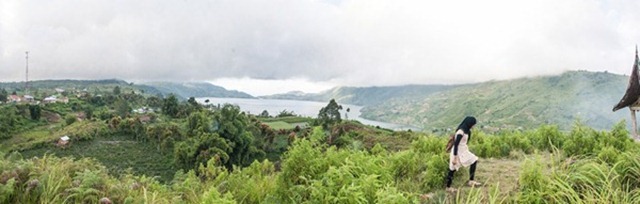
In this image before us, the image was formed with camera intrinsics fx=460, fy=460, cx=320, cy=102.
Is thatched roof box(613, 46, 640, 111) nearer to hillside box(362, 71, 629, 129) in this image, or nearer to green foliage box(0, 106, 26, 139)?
green foliage box(0, 106, 26, 139)

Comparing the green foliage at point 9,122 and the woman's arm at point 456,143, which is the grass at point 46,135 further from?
the woman's arm at point 456,143

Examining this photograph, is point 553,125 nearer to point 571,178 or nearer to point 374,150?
point 374,150

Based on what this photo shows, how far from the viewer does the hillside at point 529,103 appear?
371ft

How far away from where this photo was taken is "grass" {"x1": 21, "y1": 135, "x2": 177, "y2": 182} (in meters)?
46.2

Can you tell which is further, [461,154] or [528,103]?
[528,103]

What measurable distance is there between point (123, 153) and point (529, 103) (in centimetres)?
12139

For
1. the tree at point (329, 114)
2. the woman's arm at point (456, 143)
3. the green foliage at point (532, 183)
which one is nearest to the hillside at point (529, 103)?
the tree at point (329, 114)

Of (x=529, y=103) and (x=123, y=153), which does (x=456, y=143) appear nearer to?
(x=123, y=153)

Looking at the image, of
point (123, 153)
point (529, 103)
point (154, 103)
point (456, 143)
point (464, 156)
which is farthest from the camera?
point (529, 103)

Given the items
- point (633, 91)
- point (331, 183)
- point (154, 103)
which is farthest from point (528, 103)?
point (331, 183)

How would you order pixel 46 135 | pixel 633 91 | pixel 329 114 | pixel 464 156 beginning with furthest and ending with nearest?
pixel 329 114 → pixel 46 135 → pixel 633 91 → pixel 464 156

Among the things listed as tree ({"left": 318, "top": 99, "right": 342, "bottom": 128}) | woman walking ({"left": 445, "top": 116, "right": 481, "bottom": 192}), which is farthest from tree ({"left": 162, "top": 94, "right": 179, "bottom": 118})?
woman walking ({"left": 445, "top": 116, "right": 481, "bottom": 192})

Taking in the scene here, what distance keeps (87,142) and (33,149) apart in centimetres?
563

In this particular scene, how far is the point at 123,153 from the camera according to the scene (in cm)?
5169
